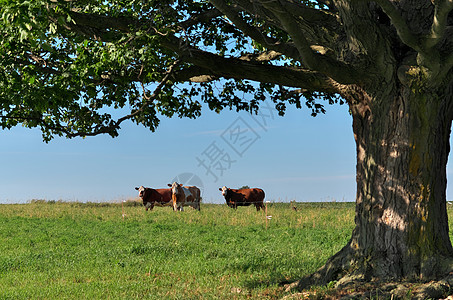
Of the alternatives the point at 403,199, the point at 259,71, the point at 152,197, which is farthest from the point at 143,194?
the point at 403,199

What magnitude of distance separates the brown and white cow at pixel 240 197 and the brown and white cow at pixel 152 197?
4344mm

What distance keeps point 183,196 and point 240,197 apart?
4499mm

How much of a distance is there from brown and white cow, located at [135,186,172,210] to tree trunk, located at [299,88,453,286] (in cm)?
2623

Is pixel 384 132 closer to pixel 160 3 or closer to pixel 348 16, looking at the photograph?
pixel 348 16

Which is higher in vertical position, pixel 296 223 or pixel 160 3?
pixel 160 3

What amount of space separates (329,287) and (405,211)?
81.8 inches

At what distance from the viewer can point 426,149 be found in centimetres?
899

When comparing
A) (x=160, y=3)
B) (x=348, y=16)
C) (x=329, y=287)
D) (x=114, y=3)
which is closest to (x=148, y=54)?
(x=160, y=3)

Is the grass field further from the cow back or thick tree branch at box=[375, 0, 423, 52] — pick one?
the cow back

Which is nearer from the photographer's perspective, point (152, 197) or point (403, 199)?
point (403, 199)

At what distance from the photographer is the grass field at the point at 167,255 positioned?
10.1 m

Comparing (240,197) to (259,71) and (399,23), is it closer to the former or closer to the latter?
(259,71)

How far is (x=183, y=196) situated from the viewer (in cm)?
3306

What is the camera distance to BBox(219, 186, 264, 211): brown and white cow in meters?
34.4
